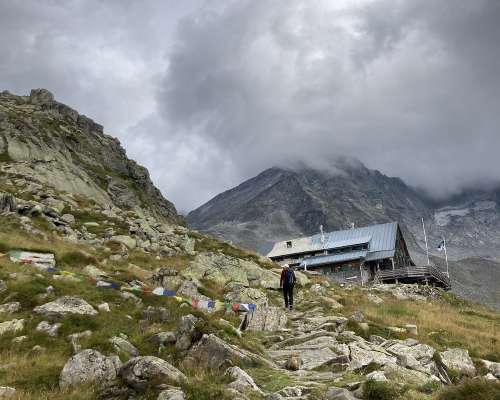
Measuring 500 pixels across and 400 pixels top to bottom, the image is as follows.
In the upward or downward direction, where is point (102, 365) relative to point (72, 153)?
downward

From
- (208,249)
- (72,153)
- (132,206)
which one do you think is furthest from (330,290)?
(72,153)

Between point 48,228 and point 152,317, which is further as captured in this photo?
point 48,228

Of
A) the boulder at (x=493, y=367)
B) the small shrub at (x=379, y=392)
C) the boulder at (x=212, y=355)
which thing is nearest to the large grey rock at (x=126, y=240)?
the boulder at (x=212, y=355)

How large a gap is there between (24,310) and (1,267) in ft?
17.5

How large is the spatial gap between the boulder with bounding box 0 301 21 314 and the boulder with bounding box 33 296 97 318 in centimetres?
67

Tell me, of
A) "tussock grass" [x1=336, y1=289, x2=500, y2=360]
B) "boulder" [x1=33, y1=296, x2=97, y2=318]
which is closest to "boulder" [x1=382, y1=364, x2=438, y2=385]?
"tussock grass" [x1=336, y1=289, x2=500, y2=360]

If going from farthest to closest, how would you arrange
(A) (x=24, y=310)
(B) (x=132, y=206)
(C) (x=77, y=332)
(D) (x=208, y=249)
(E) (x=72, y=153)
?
1. (E) (x=72, y=153)
2. (B) (x=132, y=206)
3. (D) (x=208, y=249)
4. (A) (x=24, y=310)
5. (C) (x=77, y=332)

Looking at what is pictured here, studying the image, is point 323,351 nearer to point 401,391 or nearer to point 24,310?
point 401,391

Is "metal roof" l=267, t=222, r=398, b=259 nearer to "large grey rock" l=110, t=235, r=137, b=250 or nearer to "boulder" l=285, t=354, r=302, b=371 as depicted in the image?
"large grey rock" l=110, t=235, r=137, b=250

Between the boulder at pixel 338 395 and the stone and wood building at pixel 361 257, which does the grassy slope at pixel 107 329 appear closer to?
the boulder at pixel 338 395

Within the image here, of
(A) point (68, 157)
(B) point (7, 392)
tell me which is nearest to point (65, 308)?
(B) point (7, 392)

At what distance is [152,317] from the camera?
1573 cm

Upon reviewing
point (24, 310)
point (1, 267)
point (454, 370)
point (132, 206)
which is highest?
point (132, 206)

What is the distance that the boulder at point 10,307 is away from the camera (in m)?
14.1
